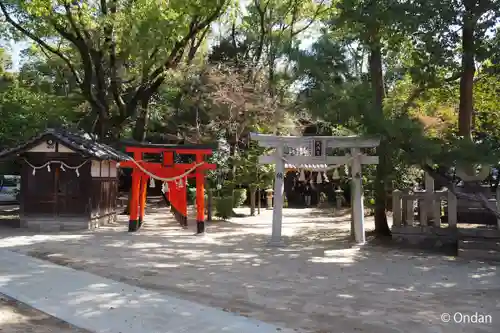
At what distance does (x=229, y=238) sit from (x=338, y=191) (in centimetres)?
1436

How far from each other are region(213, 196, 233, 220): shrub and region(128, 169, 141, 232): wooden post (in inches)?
207

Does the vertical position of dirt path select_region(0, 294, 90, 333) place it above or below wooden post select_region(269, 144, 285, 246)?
below

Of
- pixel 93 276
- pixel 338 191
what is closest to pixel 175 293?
pixel 93 276

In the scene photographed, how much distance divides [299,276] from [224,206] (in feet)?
38.6

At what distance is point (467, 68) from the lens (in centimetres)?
1073

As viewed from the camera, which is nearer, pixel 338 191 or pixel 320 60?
pixel 320 60

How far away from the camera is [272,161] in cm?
1361

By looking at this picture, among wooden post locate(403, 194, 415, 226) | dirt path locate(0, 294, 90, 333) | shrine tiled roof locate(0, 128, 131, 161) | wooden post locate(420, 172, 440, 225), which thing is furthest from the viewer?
shrine tiled roof locate(0, 128, 131, 161)

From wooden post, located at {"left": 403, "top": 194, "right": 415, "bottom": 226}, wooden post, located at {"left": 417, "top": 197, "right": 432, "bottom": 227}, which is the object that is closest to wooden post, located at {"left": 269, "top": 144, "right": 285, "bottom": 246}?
wooden post, located at {"left": 403, "top": 194, "right": 415, "bottom": 226}

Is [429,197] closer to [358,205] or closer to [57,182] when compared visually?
[358,205]

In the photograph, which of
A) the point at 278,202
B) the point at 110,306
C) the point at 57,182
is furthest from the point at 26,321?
the point at 57,182

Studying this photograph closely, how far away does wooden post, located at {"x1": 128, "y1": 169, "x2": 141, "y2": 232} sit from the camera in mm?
15445

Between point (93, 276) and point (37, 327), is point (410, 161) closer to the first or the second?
point (93, 276)

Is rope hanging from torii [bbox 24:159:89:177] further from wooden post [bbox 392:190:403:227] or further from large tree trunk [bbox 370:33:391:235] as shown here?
wooden post [bbox 392:190:403:227]
